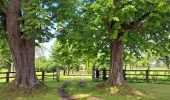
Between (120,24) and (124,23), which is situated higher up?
(124,23)

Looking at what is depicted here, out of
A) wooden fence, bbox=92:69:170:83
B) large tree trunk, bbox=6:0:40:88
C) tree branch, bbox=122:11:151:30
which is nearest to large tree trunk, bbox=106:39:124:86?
tree branch, bbox=122:11:151:30

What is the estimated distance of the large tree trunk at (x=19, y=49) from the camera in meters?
19.2

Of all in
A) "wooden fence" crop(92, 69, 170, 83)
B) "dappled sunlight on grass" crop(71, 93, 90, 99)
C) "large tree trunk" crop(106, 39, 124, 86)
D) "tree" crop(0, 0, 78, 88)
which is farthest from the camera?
"wooden fence" crop(92, 69, 170, 83)

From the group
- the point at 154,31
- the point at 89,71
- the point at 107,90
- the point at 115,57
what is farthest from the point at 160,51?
the point at 89,71

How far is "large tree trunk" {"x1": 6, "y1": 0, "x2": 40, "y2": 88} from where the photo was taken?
19188mm

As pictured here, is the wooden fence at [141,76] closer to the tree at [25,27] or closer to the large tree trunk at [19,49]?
the tree at [25,27]

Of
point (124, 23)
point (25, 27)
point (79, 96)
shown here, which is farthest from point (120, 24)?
point (25, 27)

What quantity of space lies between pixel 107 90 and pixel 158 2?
21.2 ft

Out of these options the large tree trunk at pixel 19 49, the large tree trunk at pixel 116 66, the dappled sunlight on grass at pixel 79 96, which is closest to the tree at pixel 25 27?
the large tree trunk at pixel 19 49

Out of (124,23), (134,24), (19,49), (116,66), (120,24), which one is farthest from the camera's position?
(116,66)

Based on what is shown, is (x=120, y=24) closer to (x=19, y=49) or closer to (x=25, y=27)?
(x=25, y=27)

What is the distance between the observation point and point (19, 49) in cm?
1939

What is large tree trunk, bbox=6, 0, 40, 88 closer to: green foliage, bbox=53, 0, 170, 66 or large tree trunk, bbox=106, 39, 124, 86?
green foliage, bbox=53, 0, 170, 66

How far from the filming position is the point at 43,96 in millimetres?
17375
